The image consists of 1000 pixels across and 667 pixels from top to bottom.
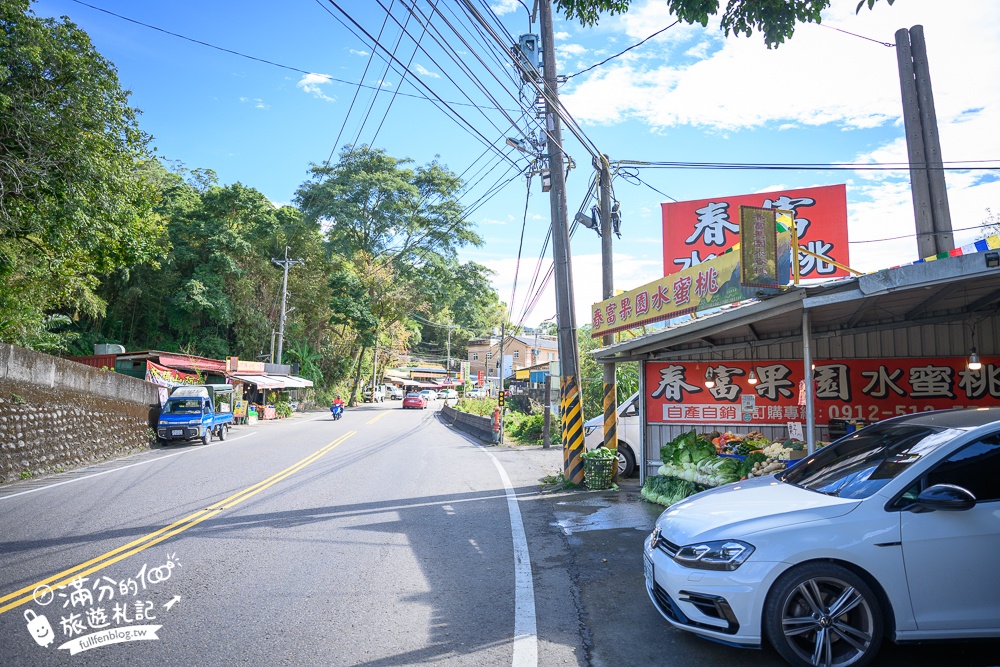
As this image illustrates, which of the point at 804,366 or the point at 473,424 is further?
the point at 473,424

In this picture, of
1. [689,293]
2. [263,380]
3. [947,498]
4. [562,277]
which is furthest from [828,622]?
[263,380]

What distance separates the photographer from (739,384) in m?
11.1

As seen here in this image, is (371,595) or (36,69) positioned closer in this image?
(371,595)

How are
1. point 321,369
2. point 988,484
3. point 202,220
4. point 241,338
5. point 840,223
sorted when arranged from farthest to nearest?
point 321,369, point 241,338, point 202,220, point 840,223, point 988,484

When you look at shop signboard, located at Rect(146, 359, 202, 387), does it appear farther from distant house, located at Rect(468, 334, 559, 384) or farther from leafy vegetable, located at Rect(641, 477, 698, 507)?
distant house, located at Rect(468, 334, 559, 384)

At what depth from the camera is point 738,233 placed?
11.8 metres

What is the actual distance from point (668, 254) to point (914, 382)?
5.01 meters

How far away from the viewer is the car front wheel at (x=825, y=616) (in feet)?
12.1

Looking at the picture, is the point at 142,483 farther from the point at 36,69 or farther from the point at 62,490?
the point at 36,69

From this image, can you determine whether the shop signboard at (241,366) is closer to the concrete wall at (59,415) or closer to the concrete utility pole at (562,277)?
the concrete wall at (59,415)

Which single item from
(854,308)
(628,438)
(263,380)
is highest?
(263,380)

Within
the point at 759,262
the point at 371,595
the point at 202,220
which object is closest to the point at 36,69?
the point at 371,595

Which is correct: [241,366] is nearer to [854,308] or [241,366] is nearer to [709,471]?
[709,471]

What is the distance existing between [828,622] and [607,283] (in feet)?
30.4
